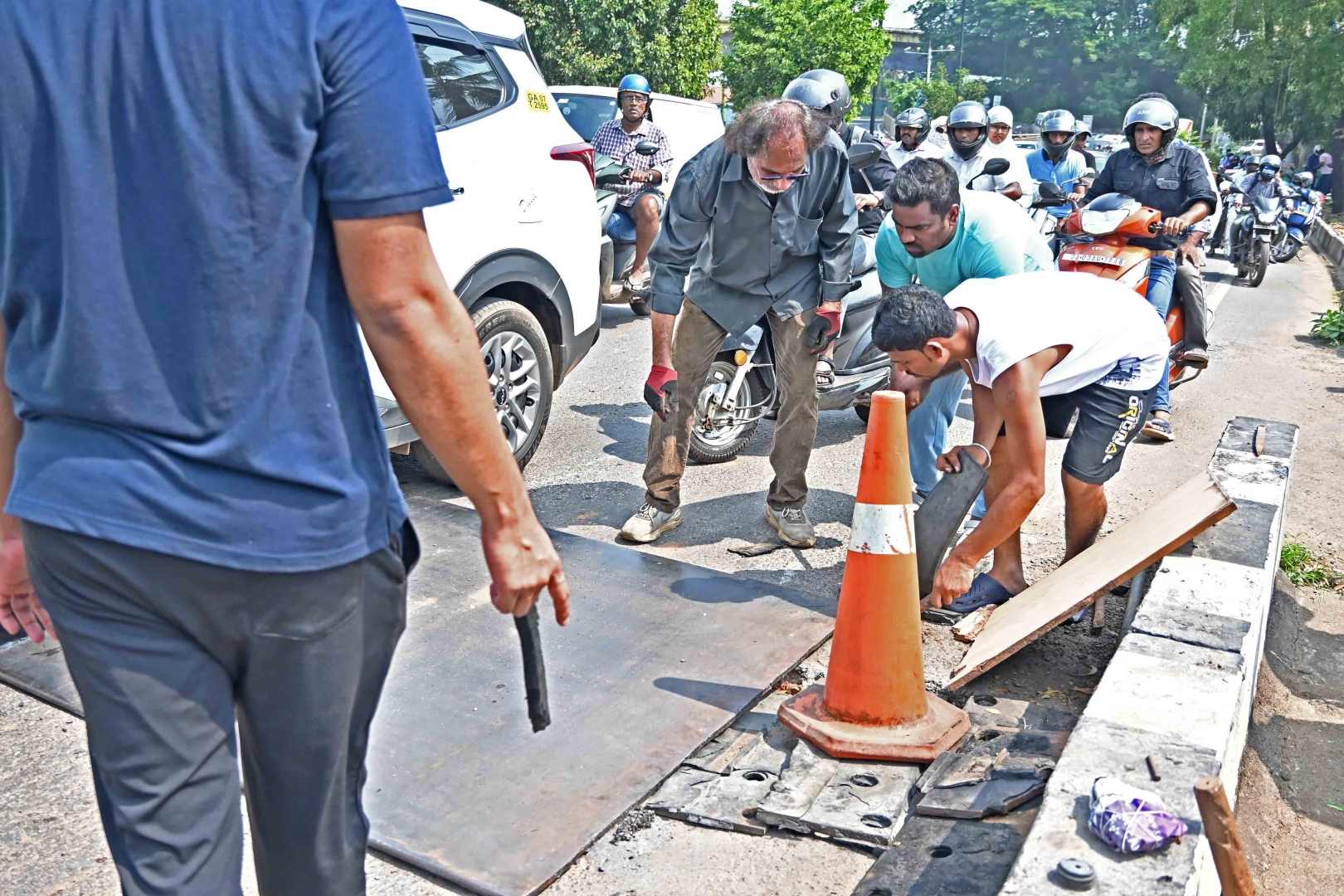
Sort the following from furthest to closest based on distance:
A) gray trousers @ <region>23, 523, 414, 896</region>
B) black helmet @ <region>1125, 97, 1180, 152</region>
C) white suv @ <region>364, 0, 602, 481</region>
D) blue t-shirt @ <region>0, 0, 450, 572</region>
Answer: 1. black helmet @ <region>1125, 97, 1180, 152</region>
2. white suv @ <region>364, 0, 602, 481</region>
3. gray trousers @ <region>23, 523, 414, 896</region>
4. blue t-shirt @ <region>0, 0, 450, 572</region>

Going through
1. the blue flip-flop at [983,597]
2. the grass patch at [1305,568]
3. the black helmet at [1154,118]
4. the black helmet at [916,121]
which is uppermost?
the black helmet at [1154,118]

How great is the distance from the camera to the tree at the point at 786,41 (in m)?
37.4

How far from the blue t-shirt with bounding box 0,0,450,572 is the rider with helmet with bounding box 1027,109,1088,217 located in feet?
30.1

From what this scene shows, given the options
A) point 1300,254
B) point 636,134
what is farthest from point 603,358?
point 1300,254

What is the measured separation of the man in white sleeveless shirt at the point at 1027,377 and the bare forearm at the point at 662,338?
109 centimetres

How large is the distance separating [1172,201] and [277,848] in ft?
21.7

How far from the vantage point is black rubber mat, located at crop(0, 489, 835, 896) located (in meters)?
2.91

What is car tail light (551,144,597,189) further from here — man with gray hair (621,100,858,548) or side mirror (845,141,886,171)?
side mirror (845,141,886,171)

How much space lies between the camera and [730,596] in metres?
4.37

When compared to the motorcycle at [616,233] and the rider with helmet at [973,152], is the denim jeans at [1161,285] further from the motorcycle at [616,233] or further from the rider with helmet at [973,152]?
the motorcycle at [616,233]

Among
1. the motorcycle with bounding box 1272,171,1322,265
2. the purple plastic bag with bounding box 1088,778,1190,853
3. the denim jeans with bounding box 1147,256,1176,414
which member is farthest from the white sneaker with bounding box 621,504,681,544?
the motorcycle with bounding box 1272,171,1322,265

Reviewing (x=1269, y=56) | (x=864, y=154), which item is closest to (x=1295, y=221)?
(x=864, y=154)

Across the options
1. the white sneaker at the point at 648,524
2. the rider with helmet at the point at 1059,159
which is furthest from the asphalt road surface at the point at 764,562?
the rider with helmet at the point at 1059,159

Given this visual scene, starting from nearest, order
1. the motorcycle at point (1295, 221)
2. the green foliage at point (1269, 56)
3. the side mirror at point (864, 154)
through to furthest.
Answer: the side mirror at point (864, 154) < the motorcycle at point (1295, 221) < the green foliage at point (1269, 56)
